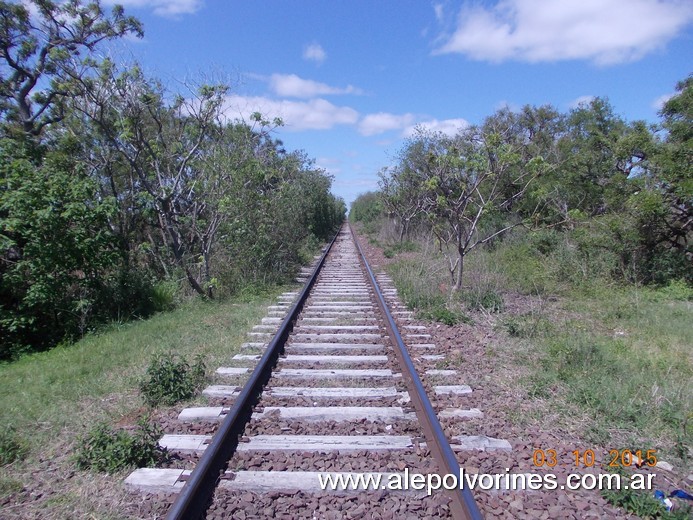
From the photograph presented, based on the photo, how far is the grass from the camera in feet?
12.0

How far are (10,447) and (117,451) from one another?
42.2 inches

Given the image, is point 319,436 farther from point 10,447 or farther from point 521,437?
point 10,447

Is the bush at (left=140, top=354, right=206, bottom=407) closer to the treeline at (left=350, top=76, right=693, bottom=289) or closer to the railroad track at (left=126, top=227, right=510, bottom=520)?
the railroad track at (left=126, top=227, right=510, bottom=520)

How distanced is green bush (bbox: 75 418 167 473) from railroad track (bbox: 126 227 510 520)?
6.6 inches

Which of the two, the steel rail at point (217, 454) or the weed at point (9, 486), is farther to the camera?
the weed at point (9, 486)

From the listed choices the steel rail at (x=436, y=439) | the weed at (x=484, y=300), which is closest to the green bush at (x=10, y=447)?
the steel rail at (x=436, y=439)

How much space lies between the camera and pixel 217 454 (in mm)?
3867

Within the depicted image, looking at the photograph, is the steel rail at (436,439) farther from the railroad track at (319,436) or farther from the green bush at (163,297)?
the green bush at (163,297)

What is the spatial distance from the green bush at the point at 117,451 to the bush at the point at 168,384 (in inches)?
43.7

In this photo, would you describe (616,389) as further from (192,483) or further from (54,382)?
(54,382)

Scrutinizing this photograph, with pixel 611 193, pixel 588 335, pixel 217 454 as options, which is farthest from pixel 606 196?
pixel 217 454

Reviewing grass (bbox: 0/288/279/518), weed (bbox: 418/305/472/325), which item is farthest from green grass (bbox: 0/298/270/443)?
weed (bbox: 418/305/472/325)

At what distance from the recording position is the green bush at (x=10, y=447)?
4090mm

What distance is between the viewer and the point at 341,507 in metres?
3.39
